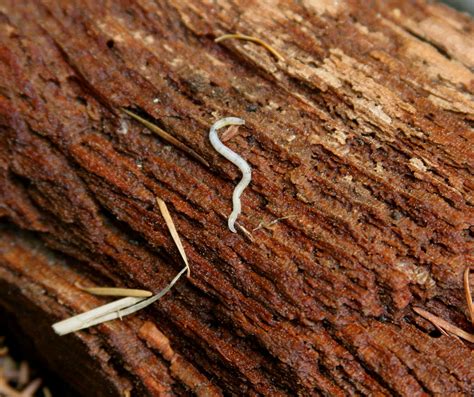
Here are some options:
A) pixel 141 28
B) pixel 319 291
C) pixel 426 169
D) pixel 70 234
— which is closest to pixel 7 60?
pixel 141 28

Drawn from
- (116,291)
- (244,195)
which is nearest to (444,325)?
(244,195)

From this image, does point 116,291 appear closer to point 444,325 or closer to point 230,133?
point 230,133

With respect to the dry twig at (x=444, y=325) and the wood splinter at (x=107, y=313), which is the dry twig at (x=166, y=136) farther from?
the dry twig at (x=444, y=325)

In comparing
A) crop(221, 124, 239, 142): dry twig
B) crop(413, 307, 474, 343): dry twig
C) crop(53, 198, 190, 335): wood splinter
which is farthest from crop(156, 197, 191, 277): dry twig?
crop(413, 307, 474, 343): dry twig

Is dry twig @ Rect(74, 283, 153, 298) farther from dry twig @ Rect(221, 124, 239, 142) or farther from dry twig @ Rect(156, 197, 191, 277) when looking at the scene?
dry twig @ Rect(221, 124, 239, 142)

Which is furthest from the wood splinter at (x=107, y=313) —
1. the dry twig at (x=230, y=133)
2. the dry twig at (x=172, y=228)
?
the dry twig at (x=230, y=133)

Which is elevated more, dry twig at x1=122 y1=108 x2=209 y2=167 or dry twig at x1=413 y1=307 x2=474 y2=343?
dry twig at x1=413 y1=307 x2=474 y2=343

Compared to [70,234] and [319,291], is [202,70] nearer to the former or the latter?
[70,234]
